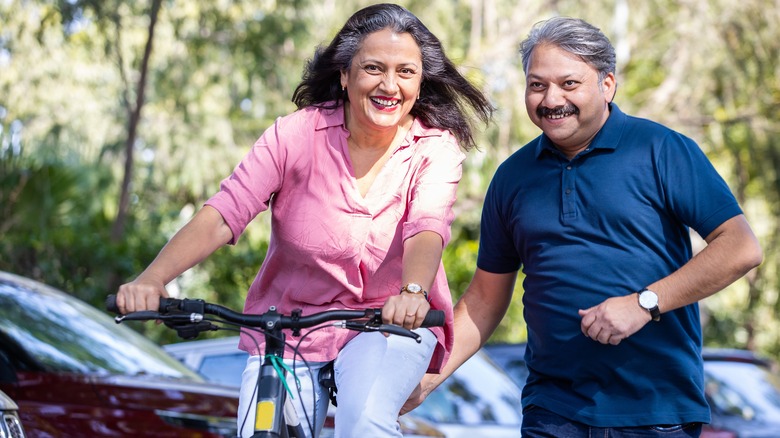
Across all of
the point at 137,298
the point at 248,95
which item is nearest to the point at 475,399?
the point at 137,298

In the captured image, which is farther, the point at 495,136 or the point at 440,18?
the point at 440,18

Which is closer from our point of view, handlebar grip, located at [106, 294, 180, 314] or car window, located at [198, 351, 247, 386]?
handlebar grip, located at [106, 294, 180, 314]

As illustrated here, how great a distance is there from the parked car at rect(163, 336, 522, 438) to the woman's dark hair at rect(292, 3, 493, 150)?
329cm

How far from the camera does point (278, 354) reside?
329 cm

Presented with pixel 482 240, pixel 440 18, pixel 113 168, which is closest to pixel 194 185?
pixel 113 168

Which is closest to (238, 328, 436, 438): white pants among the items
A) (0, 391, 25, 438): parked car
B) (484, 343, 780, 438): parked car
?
(0, 391, 25, 438): parked car

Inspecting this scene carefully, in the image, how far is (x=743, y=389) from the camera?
9.45m

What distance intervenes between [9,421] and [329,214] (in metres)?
1.39

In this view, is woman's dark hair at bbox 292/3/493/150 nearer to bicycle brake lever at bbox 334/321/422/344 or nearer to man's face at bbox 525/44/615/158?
man's face at bbox 525/44/615/158

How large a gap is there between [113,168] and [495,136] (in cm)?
621

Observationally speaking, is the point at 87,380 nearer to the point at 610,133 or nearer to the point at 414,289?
the point at 414,289

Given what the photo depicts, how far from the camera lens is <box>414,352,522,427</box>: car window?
7.64m

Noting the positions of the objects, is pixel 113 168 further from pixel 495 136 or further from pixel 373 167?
pixel 373 167

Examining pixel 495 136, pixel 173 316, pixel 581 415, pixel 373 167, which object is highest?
pixel 495 136
